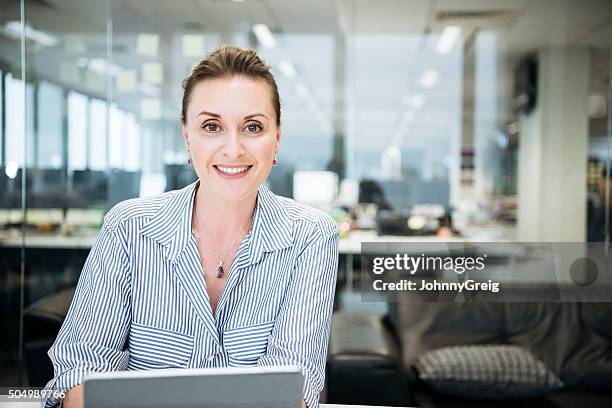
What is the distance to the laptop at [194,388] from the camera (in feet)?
2.81

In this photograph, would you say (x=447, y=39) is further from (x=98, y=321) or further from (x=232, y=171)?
(x=98, y=321)

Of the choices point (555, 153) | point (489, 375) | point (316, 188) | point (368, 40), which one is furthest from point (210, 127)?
point (555, 153)

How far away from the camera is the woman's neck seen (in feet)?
4.98

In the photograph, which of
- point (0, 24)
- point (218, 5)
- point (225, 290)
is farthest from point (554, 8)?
point (225, 290)

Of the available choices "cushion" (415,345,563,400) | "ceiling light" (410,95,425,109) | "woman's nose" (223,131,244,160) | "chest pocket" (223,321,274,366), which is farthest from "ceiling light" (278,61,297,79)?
"chest pocket" (223,321,274,366)

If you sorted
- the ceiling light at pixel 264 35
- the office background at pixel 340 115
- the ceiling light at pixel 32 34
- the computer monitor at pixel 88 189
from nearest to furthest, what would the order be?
the ceiling light at pixel 32 34 < the office background at pixel 340 115 < the computer monitor at pixel 88 189 < the ceiling light at pixel 264 35

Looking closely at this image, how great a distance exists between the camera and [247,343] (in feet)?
4.70

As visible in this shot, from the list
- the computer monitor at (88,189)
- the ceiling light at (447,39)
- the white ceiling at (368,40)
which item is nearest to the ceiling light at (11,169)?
the computer monitor at (88,189)

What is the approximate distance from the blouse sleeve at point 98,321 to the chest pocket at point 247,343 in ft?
0.77

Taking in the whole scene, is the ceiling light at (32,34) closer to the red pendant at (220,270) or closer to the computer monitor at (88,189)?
the computer monitor at (88,189)

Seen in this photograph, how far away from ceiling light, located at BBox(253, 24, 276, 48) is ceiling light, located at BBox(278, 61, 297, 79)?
0.25 metres

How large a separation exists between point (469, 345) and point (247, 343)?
1.55 m

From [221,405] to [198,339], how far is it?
0.60m

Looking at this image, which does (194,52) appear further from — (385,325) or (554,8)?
(554,8)
